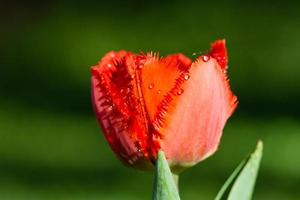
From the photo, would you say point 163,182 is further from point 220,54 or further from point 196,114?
point 220,54

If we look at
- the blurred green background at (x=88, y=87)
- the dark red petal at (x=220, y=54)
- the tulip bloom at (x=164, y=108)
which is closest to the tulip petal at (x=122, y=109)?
the tulip bloom at (x=164, y=108)

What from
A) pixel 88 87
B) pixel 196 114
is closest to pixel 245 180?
pixel 196 114

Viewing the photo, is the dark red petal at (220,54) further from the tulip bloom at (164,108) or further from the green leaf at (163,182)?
the green leaf at (163,182)

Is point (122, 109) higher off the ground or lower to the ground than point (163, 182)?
higher

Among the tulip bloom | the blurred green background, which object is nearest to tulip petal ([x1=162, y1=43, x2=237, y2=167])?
the tulip bloom

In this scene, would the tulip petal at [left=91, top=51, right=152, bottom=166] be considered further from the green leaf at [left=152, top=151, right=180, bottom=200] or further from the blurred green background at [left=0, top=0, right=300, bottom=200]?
the blurred green background at [left=0, top=0, right=300, bottom=200]

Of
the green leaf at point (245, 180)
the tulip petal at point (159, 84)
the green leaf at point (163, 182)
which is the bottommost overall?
the green leaf at point (245, 180)

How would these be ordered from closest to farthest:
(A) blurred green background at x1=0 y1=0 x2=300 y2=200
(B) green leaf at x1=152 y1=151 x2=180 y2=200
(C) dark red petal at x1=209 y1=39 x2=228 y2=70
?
1. (B) green leaf at x1=152 y1=151 x2=180 y2=200
2. (C) dark red petal at x1=209 y1=39 x2=228 y2=70
3. (A) blurred green background at x1=0 y1=0 x2=300 y2=200
